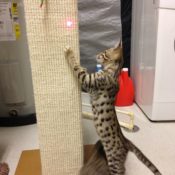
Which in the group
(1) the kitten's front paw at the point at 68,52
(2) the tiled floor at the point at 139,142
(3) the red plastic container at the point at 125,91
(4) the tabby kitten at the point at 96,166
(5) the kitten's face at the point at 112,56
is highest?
(1) the kitten's front paw at the point at 68,52

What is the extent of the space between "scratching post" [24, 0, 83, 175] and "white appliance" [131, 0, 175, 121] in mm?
766

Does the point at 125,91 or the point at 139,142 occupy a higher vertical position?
the point at 125,91

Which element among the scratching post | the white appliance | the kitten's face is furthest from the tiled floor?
the kitten's face

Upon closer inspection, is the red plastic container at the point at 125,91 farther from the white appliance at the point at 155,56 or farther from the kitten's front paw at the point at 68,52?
the kitten's front paw at the point at 68,52

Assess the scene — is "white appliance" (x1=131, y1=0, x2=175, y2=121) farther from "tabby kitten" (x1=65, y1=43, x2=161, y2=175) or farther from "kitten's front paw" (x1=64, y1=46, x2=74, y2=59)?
"kitten's front paw" (x1=64, y1=46, x2=74, y2=59)

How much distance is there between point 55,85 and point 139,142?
0.76 metres

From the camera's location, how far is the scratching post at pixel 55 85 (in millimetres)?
1024

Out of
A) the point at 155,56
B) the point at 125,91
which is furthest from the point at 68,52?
the point at 125,91

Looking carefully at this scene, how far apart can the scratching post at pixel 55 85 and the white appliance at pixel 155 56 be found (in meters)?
0.77

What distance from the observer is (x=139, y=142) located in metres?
1.56

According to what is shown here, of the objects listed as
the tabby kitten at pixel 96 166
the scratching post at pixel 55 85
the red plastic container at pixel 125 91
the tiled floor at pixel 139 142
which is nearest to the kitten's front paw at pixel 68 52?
the scratching post at pixel 55 85

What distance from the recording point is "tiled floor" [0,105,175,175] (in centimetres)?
133

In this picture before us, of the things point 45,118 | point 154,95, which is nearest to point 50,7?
point 45,118

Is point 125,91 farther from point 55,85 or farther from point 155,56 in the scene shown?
point 55,85
